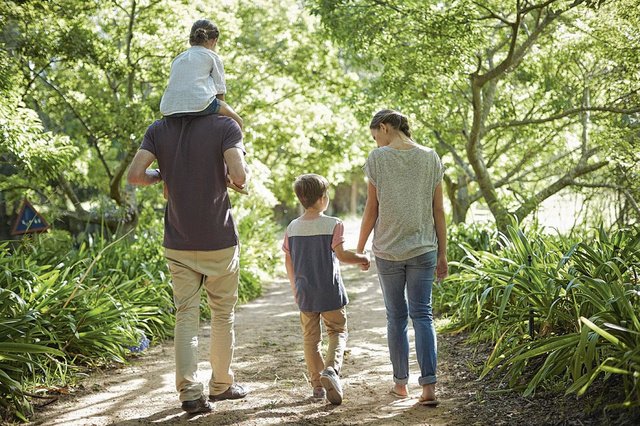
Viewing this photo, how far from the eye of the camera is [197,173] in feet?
11.6

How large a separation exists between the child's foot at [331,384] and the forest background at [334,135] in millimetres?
1016

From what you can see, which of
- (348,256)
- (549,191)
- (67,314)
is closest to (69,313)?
(67,314)

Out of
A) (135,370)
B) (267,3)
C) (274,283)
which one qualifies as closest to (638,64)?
(135,370)

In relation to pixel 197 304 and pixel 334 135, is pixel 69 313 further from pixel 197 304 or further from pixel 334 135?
pixel 334 135

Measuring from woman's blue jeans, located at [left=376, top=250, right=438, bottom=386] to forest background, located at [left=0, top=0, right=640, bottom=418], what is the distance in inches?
21.2

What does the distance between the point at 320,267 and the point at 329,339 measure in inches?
16.9

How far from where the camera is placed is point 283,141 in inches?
504

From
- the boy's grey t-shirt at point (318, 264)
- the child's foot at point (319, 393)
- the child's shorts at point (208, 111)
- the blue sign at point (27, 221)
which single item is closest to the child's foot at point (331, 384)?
the child's foot at point (319, 393)

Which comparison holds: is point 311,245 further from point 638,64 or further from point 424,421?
point 638,64

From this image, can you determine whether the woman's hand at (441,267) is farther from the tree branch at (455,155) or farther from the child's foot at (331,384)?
the tree branch at (455,155)

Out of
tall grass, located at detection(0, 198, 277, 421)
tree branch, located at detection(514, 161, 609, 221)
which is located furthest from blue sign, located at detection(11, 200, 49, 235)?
tree branch, located at detection(514, 161, 609, 221)

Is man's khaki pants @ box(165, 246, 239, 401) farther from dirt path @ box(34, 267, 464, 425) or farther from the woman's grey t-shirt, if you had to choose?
the woman's grey t-shirt

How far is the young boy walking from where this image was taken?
12.5ft

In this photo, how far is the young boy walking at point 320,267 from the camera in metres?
3.81
